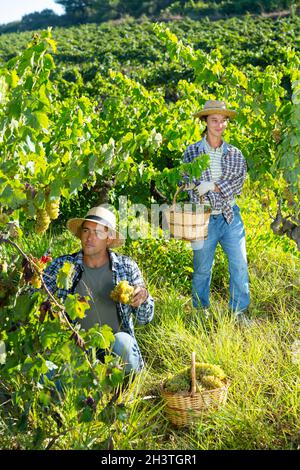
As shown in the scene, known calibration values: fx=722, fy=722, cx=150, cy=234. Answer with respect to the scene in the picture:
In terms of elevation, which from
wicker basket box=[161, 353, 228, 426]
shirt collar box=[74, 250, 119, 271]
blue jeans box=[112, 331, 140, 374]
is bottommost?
wicker basket box=[161, 353, 228, 426]

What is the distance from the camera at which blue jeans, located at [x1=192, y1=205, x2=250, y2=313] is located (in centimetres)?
483

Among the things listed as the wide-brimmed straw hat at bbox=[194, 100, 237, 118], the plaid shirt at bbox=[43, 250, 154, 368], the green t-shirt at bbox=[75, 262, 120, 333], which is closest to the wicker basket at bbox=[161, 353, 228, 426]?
the plaid shirt at bbox=[43, 250, 154, 368]

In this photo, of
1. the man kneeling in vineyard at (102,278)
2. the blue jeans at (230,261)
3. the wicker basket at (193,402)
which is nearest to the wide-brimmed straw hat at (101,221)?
the man kneeling in vineyard at (102,278)

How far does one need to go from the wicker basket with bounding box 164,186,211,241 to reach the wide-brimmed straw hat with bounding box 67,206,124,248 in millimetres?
592

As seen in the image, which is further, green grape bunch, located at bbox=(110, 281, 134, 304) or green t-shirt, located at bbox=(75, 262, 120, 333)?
green t-shirt, located at bbox=(75, 262, 120, 333)

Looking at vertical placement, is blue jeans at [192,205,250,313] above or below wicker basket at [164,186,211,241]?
below

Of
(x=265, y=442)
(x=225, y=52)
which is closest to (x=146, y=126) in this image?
(x=265, y=442)

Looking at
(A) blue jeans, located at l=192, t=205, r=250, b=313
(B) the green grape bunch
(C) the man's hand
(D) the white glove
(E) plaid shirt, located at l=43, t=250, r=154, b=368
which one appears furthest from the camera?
(A) blue jeans, located at l=192, t=205, r=250, b=313

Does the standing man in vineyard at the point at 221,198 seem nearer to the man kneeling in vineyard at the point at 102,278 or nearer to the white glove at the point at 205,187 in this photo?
the white glove at the point at 205,187

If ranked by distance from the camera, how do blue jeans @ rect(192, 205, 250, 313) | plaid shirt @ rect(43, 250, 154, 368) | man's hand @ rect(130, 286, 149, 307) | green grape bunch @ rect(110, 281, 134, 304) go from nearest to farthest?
green grape bunch @ rect(110, 281, 134, 304)
man's hand @ rect(130, 286, 149, 307)
plaid shirt @ rect(43, 250, 154, 368)
blue jeans @ rect(192, 205, 250, 313)

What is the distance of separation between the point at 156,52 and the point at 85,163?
20133mm

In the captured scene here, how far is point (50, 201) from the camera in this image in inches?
126

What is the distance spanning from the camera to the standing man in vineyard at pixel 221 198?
474cm

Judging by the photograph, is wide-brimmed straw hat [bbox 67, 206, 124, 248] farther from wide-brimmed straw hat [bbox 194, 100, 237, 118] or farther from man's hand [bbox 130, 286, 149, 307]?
wide-brimmed straw hat [bbox 194, 100, 237, 118]
